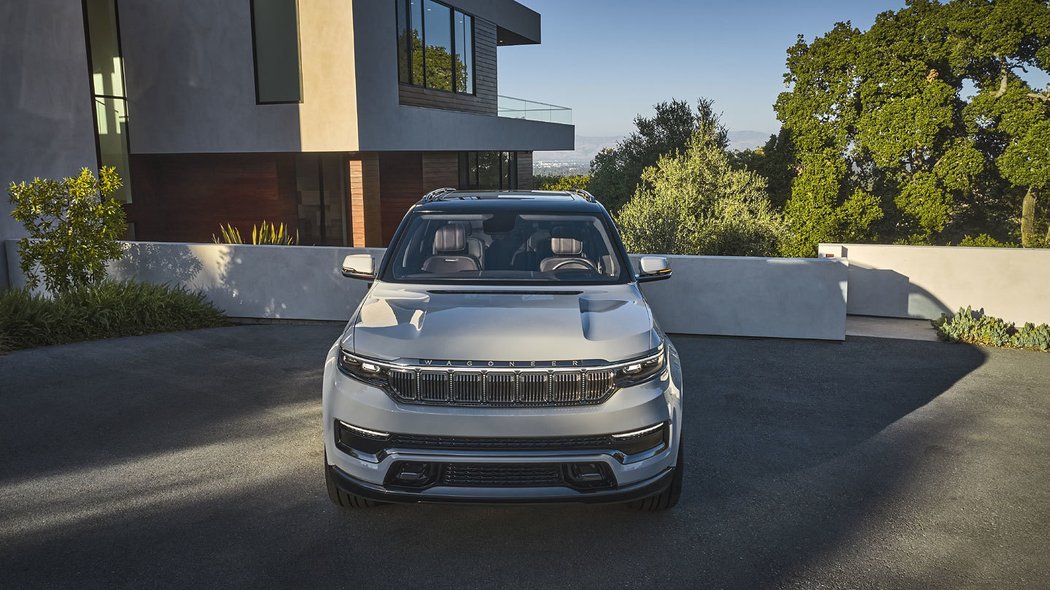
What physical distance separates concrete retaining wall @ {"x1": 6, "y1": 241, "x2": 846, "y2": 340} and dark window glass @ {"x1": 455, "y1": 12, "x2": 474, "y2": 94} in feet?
44.5

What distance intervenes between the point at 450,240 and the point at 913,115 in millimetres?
28905

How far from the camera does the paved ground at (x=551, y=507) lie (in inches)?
175

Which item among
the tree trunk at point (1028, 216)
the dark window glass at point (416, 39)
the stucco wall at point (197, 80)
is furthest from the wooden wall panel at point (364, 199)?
the tree trunk at point (1028, 216)

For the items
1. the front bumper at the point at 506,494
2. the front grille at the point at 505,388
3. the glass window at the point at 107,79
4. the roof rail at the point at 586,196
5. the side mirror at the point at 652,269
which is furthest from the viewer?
the glass window at the point at 107,79

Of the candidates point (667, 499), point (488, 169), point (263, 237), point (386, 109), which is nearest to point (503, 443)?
point (667, 499)

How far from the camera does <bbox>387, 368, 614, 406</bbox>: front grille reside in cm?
429

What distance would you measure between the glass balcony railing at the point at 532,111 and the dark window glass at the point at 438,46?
103 inches

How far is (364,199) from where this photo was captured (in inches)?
736

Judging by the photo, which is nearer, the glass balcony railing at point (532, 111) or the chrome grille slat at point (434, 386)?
the chrome grille slat at point (434, 386)

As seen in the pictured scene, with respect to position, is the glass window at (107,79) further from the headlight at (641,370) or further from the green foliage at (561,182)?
the green foliage at (561,182)

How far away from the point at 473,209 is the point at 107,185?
8.49 metres

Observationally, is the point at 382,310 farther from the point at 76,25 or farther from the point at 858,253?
the point at 76,25

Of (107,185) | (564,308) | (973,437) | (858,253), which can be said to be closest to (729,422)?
(973,437)

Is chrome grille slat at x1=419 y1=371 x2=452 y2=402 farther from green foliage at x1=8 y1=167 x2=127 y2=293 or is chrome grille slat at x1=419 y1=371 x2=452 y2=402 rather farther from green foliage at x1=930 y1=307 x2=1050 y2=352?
green foliage at x1=8 y1=167 x2=127 y2=293
